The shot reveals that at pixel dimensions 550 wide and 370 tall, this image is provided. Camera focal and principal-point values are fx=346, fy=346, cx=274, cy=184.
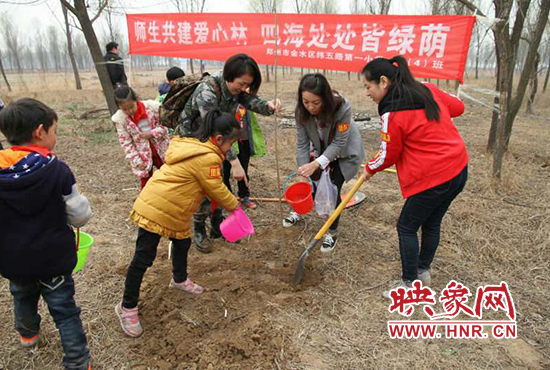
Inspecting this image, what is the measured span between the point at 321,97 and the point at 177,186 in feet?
4.02

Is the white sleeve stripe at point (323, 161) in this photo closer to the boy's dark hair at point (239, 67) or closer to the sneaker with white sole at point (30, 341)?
the boy's dark hair at point (239, 67)

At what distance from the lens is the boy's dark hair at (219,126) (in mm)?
1979

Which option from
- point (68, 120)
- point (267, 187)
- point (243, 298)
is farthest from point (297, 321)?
point (68, 120)

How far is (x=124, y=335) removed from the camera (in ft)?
6.82

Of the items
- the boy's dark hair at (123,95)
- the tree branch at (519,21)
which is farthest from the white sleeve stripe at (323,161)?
the tree branch at (519,21)

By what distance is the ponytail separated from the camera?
197cm

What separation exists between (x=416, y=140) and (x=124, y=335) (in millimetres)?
2091

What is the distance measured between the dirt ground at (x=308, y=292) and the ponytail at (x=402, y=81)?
1.36 m

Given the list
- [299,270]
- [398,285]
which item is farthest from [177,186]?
[398,285]

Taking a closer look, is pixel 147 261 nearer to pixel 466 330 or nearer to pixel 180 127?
pixel 180 127

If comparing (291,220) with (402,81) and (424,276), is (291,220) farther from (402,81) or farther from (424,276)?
(402,81)

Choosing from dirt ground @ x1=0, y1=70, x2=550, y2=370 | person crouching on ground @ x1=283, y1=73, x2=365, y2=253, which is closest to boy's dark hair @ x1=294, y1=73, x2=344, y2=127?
person crouching on ground @ x1=283, y1=73, x2=365, y2=253

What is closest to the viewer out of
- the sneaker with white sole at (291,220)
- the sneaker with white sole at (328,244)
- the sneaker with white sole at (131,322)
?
the sneaker with white sole at (131,322)

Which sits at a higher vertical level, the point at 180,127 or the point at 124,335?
the point at 180,127
